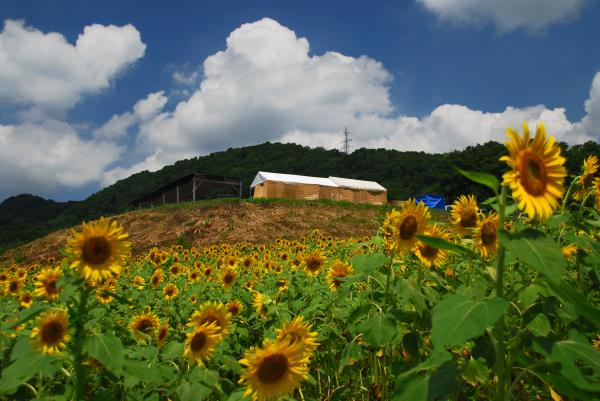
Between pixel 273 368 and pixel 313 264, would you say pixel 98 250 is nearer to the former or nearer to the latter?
pixel 273 368

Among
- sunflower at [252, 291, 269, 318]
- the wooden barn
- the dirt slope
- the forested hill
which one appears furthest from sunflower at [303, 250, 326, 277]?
the forested hill

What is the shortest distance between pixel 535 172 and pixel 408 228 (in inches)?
35.8

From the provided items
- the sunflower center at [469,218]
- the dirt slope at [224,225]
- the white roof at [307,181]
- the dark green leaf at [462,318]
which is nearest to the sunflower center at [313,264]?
the sunflower center at [469,218]

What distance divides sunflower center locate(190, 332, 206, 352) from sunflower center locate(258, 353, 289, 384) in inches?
22.9

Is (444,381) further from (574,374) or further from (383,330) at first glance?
(383,330)

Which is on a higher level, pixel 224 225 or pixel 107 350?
pixel 107 350

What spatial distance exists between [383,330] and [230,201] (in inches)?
1031

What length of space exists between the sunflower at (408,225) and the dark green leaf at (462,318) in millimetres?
906

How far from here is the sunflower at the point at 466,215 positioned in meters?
2.40

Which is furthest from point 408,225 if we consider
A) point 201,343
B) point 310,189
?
point 310,189

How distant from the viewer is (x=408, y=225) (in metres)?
2.21

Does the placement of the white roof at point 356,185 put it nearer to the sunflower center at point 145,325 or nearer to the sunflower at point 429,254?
the sunflower center at point 145,325

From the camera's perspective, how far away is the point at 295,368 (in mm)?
1524

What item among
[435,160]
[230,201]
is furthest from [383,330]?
[435,160]
